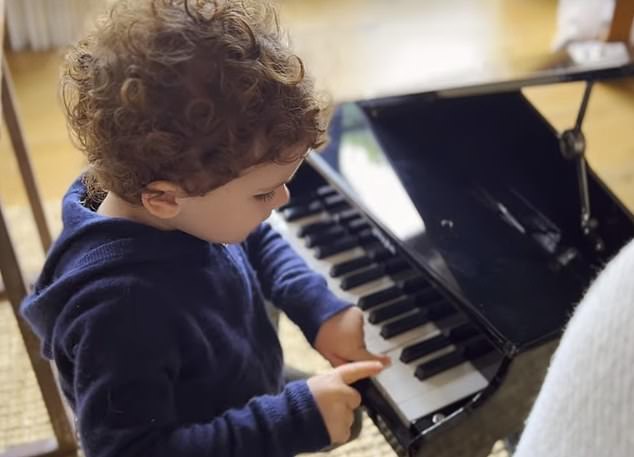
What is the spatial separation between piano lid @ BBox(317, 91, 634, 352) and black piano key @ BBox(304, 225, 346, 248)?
8 centimetres

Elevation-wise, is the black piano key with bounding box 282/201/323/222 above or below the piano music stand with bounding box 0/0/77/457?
above

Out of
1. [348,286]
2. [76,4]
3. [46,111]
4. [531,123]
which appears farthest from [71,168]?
[531,123]

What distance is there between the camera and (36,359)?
1.20 meters

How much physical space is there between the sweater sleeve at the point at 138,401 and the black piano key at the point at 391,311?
0.73 feet

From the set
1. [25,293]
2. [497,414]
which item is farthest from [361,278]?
[25,293]

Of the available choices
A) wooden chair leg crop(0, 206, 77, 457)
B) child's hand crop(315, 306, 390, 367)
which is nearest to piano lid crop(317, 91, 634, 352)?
child's hand crop(315, 306, 390, 367)

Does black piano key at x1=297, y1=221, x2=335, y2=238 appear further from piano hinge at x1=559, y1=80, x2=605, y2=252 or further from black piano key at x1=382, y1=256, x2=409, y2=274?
piano hinge at x1=559, y1=80, x2=605, y2=252

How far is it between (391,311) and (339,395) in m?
0.18

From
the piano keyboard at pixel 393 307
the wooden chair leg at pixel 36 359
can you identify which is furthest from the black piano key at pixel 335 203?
the wooden chair leg at pixel 36 359

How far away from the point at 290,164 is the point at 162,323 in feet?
0.63

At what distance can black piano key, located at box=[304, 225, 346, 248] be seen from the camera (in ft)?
3.56

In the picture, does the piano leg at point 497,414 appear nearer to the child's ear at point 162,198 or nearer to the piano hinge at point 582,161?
the piano hinge at point 582,161

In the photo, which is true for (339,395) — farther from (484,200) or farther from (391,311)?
(484,200)

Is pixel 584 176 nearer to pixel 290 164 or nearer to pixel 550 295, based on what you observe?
pixel 550 295
